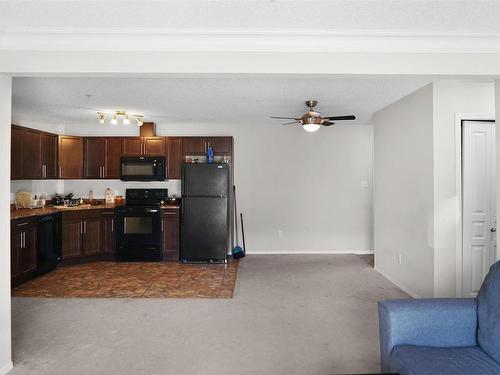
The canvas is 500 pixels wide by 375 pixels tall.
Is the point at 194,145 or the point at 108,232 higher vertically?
the point at 194,145

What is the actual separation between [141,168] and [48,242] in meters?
1.79

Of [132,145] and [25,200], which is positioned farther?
[132,145]

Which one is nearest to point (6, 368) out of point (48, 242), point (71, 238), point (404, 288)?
point (48, 242)

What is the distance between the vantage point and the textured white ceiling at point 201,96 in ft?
11.3

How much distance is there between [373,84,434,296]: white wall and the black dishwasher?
15.6 ft

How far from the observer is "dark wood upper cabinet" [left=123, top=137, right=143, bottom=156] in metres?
5.72

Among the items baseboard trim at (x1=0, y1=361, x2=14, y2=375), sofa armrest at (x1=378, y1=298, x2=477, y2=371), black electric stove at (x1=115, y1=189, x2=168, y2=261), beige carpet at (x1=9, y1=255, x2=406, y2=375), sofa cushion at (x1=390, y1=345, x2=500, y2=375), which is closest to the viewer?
sofa cushion at (x1=390, y1=345, x2=500, y2=375)

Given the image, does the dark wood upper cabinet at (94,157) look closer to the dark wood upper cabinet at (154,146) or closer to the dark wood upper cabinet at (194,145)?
the dark wood upper cabinet at (154,146)

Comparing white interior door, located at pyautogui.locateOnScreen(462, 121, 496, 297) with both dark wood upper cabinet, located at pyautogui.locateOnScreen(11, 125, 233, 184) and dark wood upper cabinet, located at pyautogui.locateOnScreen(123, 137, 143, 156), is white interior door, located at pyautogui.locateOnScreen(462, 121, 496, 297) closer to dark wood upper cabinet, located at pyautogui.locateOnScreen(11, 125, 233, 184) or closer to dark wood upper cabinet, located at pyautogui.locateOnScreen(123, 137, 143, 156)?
dark wood upper cabinet, located at pyautogui.locateOnScreen(11, 125, 233, 184)

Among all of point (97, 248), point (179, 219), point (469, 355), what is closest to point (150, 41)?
point (469, 355)

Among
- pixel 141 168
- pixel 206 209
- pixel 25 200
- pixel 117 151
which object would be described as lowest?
pixel 206 209

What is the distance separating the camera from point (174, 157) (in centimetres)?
575

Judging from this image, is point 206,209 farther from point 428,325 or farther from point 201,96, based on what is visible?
point 428,325

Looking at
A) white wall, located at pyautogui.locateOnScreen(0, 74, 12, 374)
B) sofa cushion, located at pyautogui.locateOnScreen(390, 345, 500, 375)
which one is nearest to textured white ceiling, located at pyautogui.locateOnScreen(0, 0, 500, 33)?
white wall, located at pyautogui.locateOnScreen(0, 74, 12, 374)
